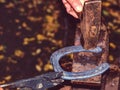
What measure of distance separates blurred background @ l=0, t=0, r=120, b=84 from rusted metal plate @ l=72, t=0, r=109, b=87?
242 centimetres

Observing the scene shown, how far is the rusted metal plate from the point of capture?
253 centimetres

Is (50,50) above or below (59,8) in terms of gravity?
below

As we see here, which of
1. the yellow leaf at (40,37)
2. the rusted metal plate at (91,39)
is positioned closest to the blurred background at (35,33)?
the yellow leaf at (40,37)

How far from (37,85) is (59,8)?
4092 millimetres

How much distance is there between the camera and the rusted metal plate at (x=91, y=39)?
2.53m

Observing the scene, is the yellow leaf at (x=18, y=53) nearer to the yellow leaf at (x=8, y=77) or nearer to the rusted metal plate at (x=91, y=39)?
the yellow leaf at (x=8, y=77)

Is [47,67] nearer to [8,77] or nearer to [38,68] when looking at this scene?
[38,68]

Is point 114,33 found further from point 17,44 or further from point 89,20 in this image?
point 89,20

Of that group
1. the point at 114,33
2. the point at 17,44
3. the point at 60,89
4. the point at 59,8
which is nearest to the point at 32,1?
the point at 59,8

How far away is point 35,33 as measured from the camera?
589 centimetres

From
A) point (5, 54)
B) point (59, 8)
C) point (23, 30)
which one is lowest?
point (5, 54)

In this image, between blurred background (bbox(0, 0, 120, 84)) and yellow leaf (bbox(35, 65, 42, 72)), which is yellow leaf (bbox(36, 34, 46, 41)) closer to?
blurred background (bbox(0, 0, 120, 84))

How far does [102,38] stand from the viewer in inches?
112

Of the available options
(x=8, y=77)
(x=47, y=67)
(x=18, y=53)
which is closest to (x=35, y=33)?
(x=18, y=53)
